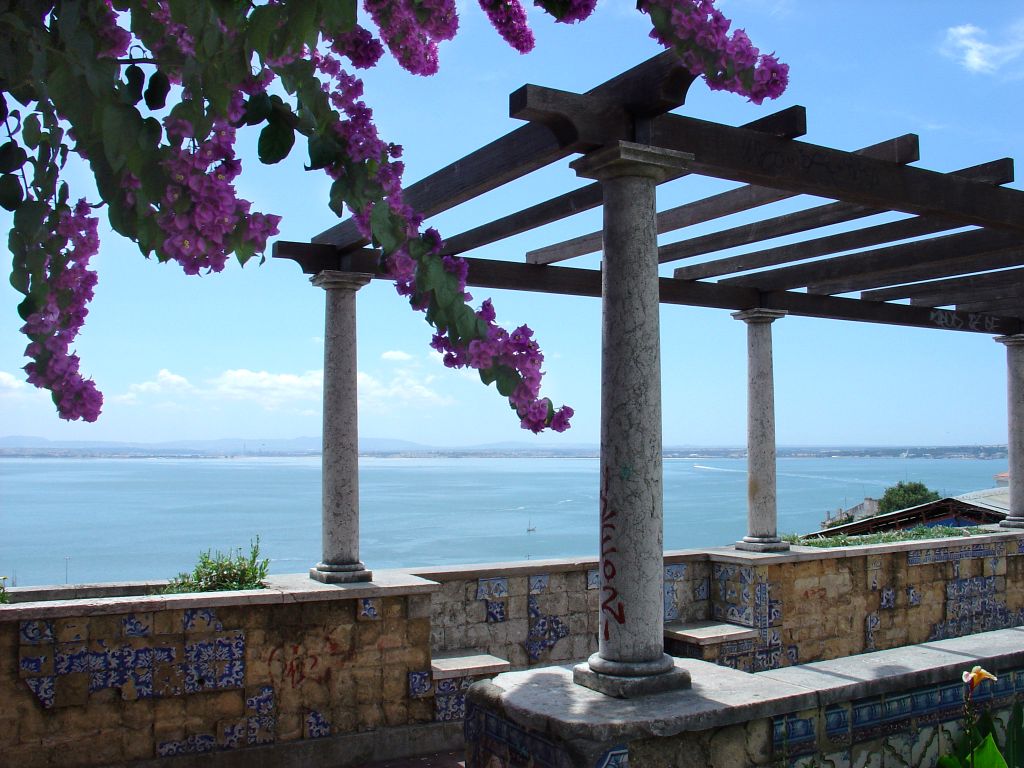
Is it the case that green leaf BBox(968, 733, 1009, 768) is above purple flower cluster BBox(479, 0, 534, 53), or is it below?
below

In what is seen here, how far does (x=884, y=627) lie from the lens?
9.08 metres

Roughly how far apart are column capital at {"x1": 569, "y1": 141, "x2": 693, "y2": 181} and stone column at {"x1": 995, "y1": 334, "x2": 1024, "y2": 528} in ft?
26.6

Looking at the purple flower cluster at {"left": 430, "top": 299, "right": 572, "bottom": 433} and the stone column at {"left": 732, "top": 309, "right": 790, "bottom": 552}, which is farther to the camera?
the stone column at {"left": 732, "top": 309, "right": 790, "bottom": 552}

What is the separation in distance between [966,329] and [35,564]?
87.4 meters

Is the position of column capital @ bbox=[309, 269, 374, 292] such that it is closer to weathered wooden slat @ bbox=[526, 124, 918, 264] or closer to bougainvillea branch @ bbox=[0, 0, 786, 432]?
weathered wooden slat @ bbox=[526, 124, 918, 264]

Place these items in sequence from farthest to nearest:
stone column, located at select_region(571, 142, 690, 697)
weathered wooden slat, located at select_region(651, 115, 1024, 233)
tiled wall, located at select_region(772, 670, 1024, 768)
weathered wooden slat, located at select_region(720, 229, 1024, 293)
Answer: weathered wooden slat, located at select_region(720, 229, 1024, 293) → weathered wooden slat, located at select_region(651, 115, 1024, 233) → stone column, located at select_region(571, 142, 690, 697) → tiled wall, located at select_region(772, 670, 1024, 768)

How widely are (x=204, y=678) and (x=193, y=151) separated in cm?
467

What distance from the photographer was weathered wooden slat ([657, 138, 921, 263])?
509 centimetres

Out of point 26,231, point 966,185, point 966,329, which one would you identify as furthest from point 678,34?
point 966,329

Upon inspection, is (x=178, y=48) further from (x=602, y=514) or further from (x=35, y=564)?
(x=35, y=564)

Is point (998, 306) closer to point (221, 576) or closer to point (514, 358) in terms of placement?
point (221, 576)

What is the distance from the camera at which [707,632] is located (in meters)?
8.02

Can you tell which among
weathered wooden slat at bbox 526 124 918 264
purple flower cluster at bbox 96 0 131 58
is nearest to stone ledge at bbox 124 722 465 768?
weathered wooden slat at bbox 526 124 918 264

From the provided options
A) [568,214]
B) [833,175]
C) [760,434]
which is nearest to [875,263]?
[760,434]
